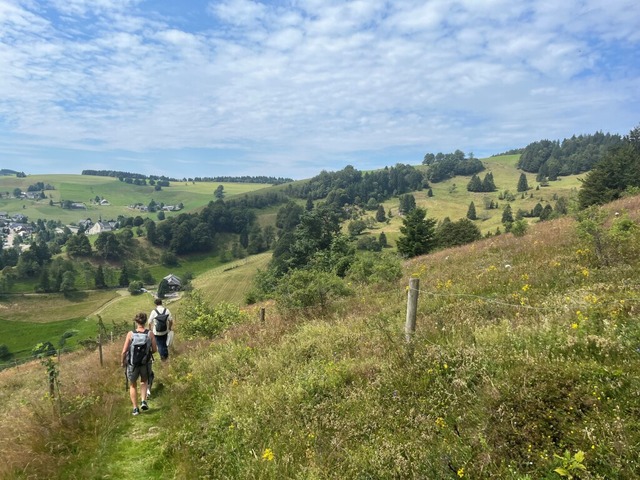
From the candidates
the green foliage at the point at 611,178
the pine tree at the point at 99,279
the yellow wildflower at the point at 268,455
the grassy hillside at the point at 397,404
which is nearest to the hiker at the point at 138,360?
the grassy hillside at the point at 397,404

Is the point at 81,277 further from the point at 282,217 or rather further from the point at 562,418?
the point at 562,418

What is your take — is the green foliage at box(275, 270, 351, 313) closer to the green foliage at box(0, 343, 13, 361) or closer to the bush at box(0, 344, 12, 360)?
the green foliage at box(0, 343, 13, 361)

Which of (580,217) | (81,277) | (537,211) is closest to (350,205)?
(537,211)

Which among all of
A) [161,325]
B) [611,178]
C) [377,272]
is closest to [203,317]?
[161,325]

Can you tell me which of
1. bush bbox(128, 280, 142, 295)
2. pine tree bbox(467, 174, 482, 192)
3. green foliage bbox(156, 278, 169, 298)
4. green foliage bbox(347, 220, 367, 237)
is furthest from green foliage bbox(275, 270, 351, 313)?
pine tree bbox(467, 174, 482, 192)

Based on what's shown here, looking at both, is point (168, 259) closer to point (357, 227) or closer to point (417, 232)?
point (357, 227)

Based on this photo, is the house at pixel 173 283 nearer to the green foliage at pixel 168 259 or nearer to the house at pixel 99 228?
the green foliage at pixel 168 259

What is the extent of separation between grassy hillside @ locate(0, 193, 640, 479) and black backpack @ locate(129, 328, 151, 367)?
0.91 meters

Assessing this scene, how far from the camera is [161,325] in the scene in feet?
35.3

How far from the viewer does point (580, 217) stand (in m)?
13.0

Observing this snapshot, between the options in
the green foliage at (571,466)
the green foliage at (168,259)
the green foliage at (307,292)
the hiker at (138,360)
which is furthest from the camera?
the green foliage at (168,259)

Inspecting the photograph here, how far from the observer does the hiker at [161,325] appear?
1069 cm

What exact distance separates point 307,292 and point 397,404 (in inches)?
275

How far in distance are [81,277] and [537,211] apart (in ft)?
459
